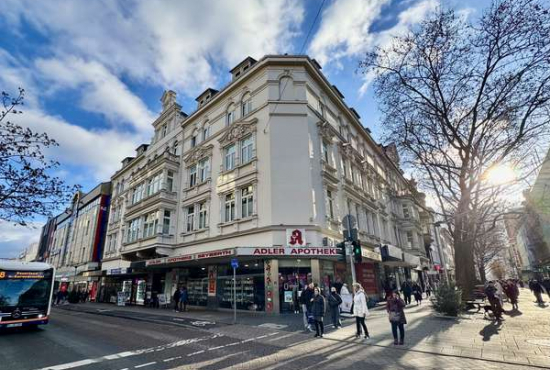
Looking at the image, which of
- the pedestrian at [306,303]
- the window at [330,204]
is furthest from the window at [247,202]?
the pedestrian at [306,303]

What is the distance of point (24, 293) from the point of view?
11906 millimetres

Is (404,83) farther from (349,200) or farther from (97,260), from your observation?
(97,260)

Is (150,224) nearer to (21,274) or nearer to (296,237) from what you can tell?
(21,274)

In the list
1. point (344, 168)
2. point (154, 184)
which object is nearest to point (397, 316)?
point (344, 168)

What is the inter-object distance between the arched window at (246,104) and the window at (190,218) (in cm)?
826

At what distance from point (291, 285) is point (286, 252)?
6.63 ft

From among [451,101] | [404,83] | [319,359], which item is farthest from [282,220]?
[451,101]

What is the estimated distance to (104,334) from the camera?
420 inches

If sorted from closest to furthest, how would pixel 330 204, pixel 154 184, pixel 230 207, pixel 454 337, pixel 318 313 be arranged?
1. pixel 454 337
2. pixel 318 313
3. pixel 330 204
4. pixel 230 207
5. pixel 154 184

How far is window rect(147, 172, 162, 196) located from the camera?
2412 centimetres

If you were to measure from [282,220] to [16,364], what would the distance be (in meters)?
11.5

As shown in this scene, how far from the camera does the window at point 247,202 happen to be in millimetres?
17453

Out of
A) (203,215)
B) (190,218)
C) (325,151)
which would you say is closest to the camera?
(325,151)

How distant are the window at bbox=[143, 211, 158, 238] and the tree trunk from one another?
21465 mm
